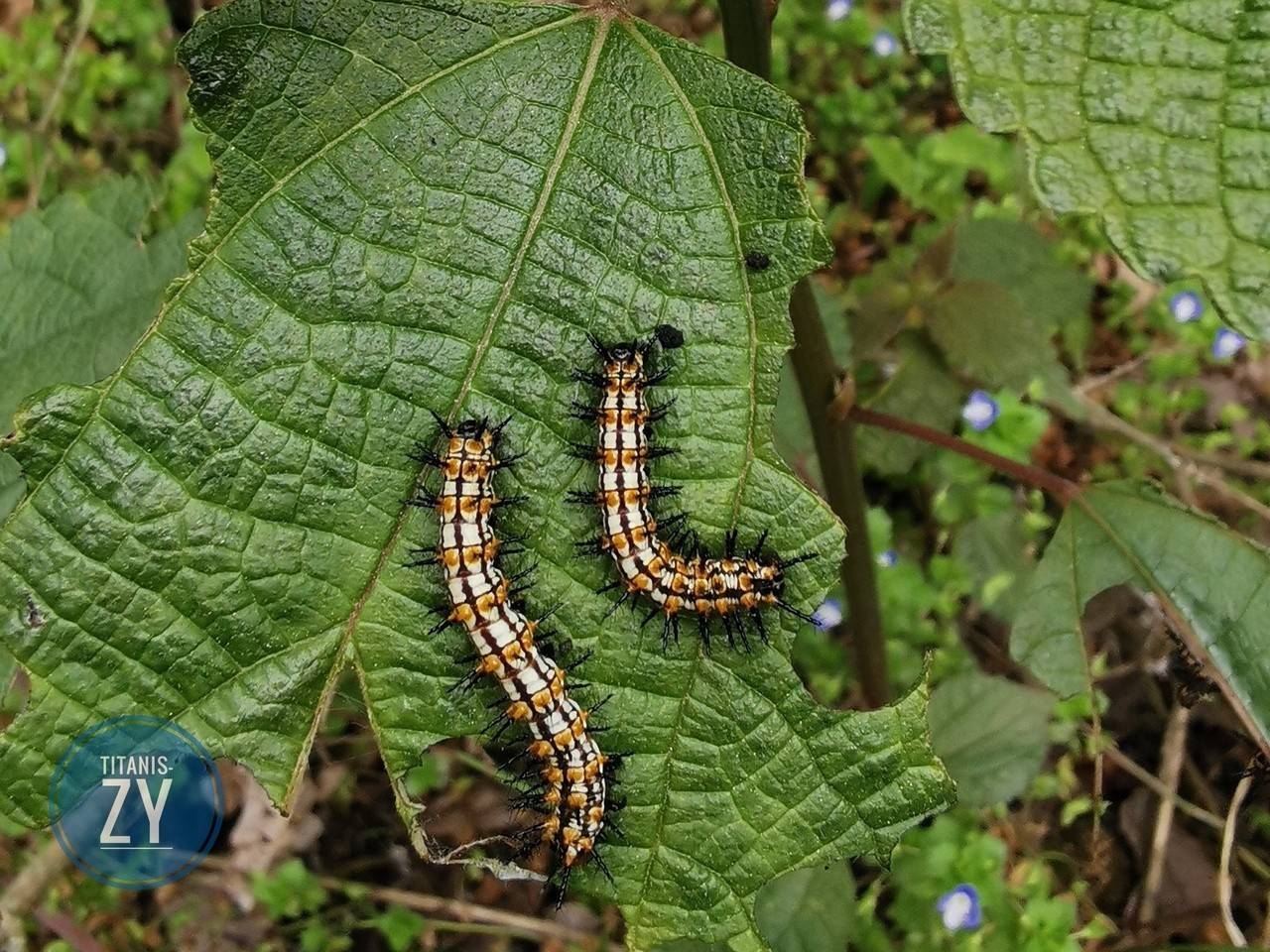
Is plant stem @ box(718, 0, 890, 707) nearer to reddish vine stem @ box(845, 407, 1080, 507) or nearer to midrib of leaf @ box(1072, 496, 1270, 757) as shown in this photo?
reddish vine stem @ box(845, 407, 1080, 507)

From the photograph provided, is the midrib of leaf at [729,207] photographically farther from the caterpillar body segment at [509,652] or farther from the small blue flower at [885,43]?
the small blue flower at [885,43]

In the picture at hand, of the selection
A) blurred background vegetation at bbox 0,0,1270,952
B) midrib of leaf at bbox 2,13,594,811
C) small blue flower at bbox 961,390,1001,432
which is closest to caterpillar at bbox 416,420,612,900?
midrib of leaf at bbox 2,13,594,811

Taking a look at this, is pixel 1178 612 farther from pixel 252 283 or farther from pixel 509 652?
pixel 252 283

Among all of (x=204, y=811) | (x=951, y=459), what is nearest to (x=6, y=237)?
(x=204, y=811)

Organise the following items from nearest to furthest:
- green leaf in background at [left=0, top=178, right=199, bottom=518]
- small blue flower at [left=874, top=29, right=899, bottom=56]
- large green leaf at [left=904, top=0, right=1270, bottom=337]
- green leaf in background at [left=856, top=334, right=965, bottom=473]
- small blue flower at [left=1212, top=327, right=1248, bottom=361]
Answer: large green leaf at [left=904, top=0, right=1270, bottom=337] < green leaf in background at [left=0, top=178, right=199, bottom=518] < green leaf in background at [left=856, top=334, right=965, bottom=473] < small blue flower at [left=1212, top=327, right=1248, bottom=361] < small blue flower at [left=874, top=29, right=899, bottom=56]

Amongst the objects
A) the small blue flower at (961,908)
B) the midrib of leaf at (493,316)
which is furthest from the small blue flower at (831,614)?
the midrib of leaf at (493,316)

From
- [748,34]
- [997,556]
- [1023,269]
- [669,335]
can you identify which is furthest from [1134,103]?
[997,556]

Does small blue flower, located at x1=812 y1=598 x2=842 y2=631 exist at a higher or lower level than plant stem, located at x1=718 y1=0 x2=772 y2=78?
lower

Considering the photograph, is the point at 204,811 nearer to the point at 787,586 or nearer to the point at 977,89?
the point at 787,586
